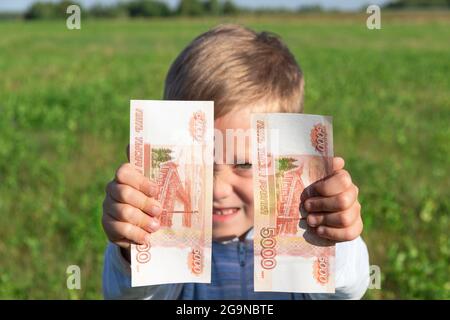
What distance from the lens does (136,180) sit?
141cm

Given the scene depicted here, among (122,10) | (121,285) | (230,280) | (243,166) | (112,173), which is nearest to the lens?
(243,166)

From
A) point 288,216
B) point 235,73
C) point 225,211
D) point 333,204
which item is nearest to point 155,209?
point 288,216

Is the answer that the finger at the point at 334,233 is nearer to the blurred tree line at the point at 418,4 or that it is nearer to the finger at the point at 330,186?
the finger at the point at 330,186

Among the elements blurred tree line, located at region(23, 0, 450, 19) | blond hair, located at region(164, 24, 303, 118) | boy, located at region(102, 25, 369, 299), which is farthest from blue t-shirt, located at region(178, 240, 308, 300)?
blurred tree line, located at region(23, 0, 450, 19)

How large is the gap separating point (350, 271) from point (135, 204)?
2.49 ft

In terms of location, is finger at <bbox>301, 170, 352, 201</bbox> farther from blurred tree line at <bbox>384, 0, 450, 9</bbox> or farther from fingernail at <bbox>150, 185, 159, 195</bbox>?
blurred tree line at <bbox>384, 0, 450, 9</bbox>

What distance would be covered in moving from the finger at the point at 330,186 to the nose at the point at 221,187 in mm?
464

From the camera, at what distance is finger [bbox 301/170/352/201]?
1369mm

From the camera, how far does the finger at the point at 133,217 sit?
140 cm

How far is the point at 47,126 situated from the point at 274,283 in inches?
259

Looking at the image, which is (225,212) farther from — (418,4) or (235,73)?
(418,4)

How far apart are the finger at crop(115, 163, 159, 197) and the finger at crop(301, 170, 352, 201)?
0.34m

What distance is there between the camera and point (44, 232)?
4023 mm
